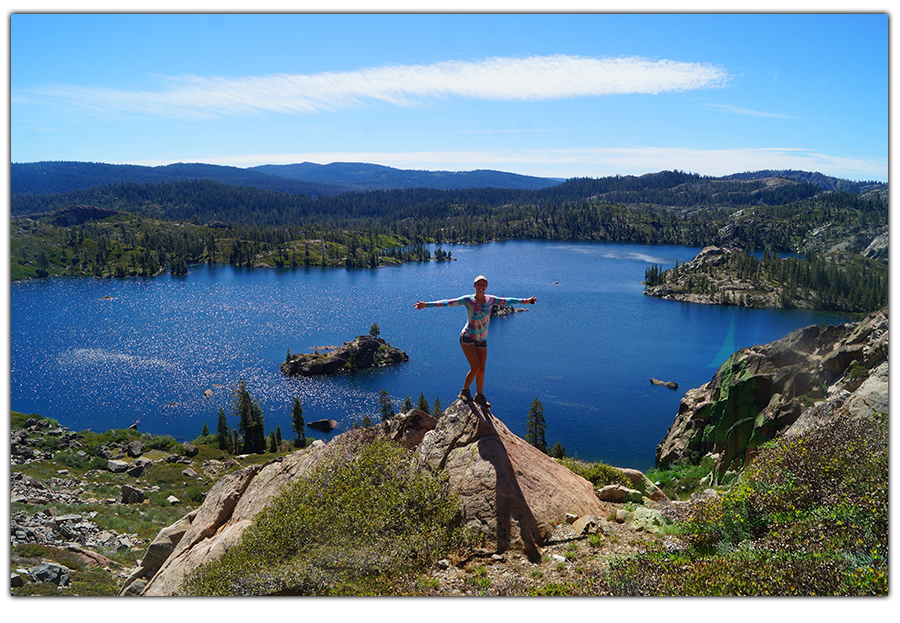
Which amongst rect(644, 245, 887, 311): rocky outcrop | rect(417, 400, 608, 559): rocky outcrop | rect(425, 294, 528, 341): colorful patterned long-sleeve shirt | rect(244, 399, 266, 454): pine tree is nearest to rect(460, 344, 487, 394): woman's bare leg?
rect(425, 294, 528, 341): colorful patterned long-sleeve shirt

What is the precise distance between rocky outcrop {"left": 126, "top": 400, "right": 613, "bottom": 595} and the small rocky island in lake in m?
88.9

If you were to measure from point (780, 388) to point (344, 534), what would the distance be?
20.1 meters

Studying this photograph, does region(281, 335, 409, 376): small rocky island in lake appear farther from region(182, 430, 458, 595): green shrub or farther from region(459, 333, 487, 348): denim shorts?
region(459, 333, 487, 348): denim shorts

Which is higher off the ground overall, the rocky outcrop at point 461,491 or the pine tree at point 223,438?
the rocky outcrop at point 461,491

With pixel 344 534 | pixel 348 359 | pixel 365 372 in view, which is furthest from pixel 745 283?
pixel 344 534

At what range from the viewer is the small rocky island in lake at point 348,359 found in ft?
349

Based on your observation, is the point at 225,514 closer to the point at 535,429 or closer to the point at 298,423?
the point at 535,429

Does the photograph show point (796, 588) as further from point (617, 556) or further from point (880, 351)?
point (880, 351)

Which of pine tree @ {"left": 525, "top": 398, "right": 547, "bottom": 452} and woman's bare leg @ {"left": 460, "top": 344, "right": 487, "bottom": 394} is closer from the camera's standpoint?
woman's bare leg @ {"left": 460, "top": 344, "right": 487, "bottom": 394}

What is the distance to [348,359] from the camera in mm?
111000

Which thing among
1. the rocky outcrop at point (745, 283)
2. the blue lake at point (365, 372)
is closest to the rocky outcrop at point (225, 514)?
the blue lake at point (365, 372)

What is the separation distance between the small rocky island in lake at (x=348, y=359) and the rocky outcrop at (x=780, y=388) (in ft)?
276

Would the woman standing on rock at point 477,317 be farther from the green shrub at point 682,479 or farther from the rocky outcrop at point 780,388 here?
the green shrub at point 682,479

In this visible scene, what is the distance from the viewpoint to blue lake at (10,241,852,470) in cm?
8675
